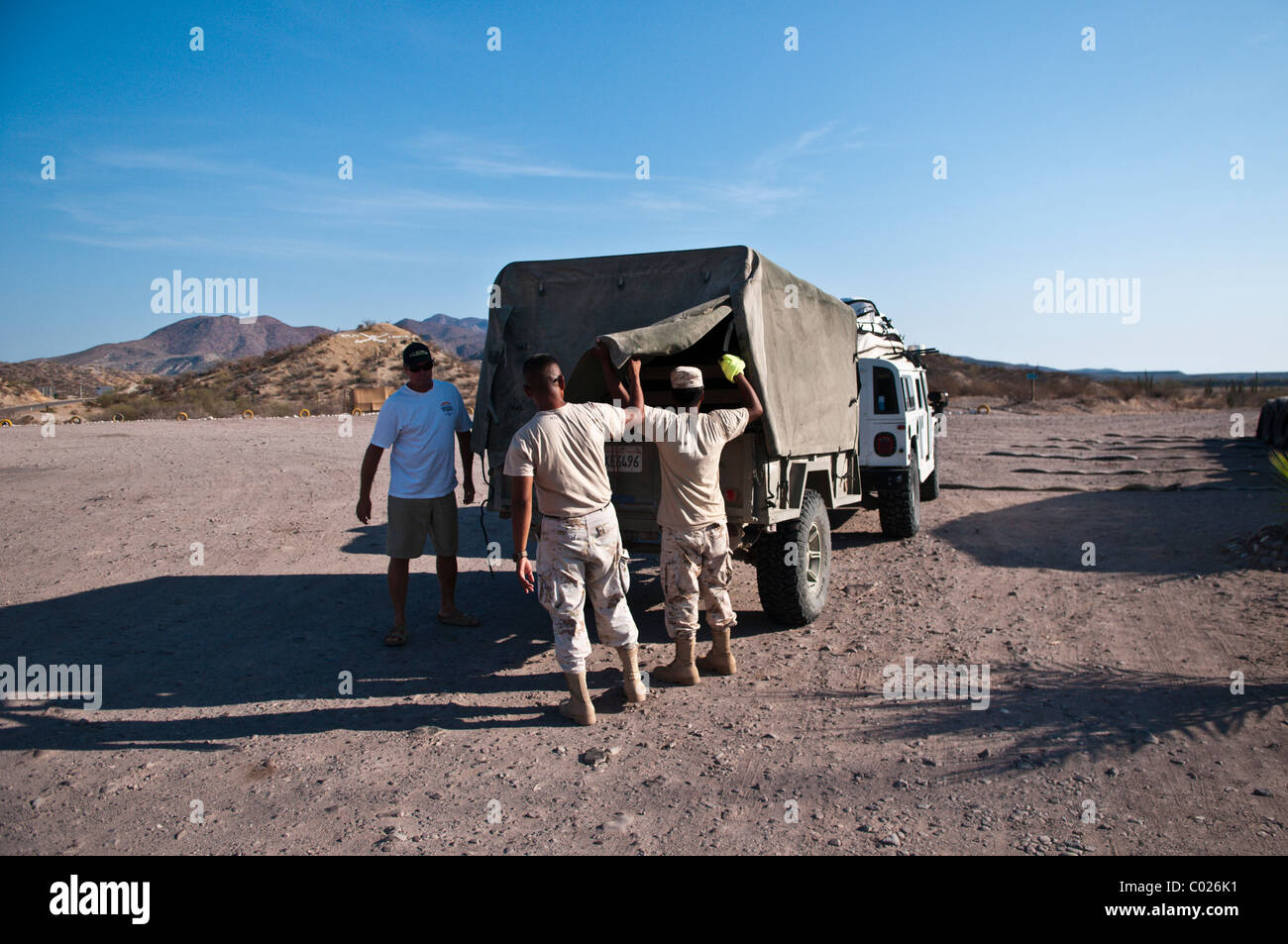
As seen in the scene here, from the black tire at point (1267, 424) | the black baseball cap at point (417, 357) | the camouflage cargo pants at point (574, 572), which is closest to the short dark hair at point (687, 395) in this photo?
the camouflage cargo pants at point (574, 572)

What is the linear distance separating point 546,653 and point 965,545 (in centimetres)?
556

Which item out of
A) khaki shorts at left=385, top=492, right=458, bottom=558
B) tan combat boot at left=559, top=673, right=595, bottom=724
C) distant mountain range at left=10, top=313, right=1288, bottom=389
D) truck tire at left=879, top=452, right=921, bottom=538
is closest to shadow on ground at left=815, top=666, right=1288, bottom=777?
tan combat boot at left=559, top=673, right=595, bottom=724

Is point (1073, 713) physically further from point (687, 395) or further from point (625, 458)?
point (625, 458)

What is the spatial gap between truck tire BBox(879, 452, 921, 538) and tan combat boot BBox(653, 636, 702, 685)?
16.6 feet

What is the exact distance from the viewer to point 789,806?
3568 mm

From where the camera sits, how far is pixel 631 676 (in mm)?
4789

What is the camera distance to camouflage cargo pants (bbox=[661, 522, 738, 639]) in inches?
201

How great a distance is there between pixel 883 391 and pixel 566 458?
608 cm

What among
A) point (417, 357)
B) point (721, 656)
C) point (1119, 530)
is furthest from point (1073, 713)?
point (1119, 530)

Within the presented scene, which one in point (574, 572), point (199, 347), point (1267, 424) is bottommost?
point (574, 572)
